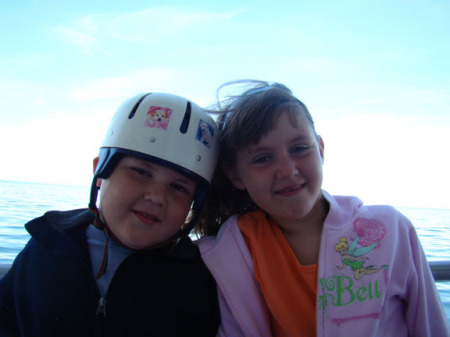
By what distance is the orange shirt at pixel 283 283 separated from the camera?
1592 mm

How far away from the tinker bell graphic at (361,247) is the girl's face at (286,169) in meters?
0.27

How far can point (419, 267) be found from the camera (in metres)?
1.58

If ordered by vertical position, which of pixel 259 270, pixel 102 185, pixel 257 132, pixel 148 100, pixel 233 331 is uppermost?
pixel 148 100

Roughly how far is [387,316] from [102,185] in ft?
5.15

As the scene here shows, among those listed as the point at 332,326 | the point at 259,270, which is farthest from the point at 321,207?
the point at 332,326

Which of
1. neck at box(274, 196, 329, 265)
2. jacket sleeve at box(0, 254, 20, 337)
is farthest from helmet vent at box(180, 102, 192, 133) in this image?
jacket sleeve at box(0, 254, 20, 337)

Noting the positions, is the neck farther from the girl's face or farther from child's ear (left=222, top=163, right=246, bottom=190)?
child's ear (left=222, top=163, right=246, bottom=190)

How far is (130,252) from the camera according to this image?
173cm

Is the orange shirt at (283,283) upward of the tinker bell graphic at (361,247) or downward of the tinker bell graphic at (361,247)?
downward

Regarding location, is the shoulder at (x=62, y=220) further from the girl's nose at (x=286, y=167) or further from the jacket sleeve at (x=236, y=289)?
the girl's nose at (x=286, y=167)

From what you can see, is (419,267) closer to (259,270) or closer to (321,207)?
(321,207)

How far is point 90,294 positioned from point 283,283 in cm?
95

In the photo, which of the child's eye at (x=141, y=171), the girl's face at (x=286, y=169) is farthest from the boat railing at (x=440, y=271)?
the child's eye at (x=141, y=171)

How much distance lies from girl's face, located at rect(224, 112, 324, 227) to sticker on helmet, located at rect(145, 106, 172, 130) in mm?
465
